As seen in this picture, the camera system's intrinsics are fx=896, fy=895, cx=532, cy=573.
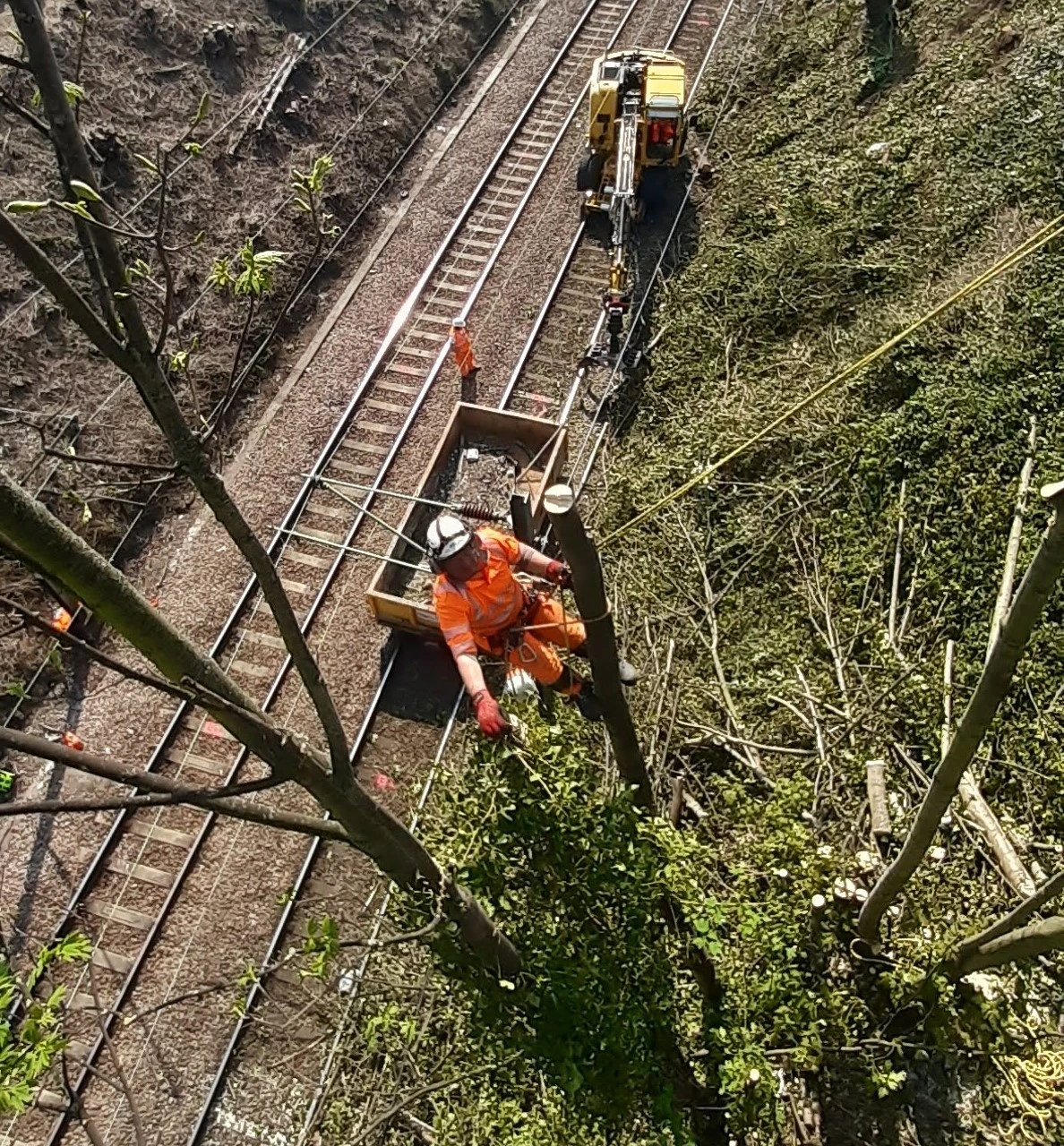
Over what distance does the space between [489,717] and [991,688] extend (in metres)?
3.05

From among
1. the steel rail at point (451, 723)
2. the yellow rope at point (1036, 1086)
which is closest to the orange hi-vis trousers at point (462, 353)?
the steel rail at point (451, 723)

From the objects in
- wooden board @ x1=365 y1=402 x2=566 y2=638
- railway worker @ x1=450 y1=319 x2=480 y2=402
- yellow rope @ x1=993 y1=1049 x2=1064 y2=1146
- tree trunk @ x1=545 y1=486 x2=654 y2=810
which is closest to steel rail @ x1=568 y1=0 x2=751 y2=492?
wooden board @ x1=365 y1=402 x2=566 y2=638

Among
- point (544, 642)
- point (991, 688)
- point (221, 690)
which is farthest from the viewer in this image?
point (544, 642)

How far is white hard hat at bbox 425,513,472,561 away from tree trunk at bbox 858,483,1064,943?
134 inches

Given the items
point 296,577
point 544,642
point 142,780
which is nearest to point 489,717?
point 544,642

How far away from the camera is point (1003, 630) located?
304 centimetres

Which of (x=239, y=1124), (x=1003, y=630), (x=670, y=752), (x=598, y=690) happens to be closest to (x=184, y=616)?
(x=239, y=1124)

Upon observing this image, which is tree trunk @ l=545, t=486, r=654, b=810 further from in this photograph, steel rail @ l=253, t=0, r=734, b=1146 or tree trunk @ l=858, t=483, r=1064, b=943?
tree trunk @ l=858, t=483, r=1064, b=943

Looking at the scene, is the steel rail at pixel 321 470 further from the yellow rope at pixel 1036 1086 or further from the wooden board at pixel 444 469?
the yellow rope at pixel 1036 1086

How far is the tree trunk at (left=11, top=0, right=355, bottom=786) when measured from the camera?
1896 mm

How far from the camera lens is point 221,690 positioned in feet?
8.96

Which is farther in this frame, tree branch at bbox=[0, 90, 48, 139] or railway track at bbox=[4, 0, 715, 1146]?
railway track at bbox=[4, 0, 715, 1146]

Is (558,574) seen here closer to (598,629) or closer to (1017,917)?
(598,629)

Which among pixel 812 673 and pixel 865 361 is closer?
pixel 865 361
